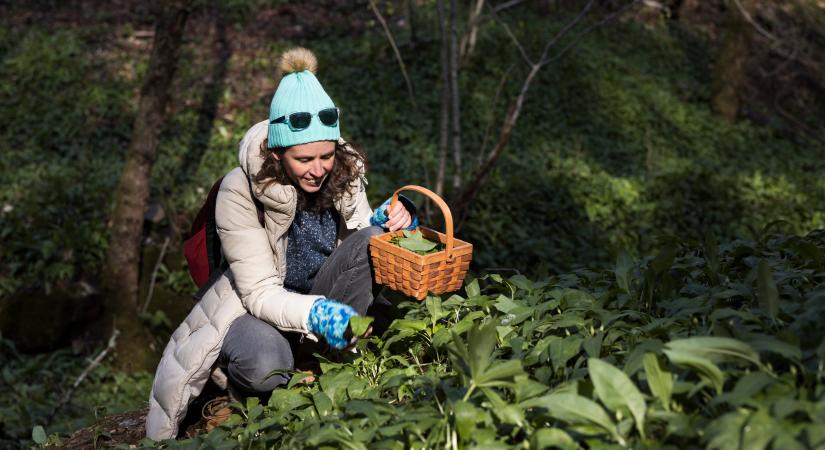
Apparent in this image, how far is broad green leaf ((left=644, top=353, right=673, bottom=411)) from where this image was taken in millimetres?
1798

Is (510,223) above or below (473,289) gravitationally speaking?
below

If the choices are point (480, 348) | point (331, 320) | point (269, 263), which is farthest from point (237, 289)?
point (480, 348)

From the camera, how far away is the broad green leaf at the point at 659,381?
1798 millimetres

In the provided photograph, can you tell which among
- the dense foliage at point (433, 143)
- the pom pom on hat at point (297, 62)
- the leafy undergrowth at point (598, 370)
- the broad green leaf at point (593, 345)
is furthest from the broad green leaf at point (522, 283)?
the dense foliage at point (433, 143)

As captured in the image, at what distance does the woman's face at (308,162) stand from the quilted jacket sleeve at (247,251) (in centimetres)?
21

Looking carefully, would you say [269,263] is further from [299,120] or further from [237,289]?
[299,120]

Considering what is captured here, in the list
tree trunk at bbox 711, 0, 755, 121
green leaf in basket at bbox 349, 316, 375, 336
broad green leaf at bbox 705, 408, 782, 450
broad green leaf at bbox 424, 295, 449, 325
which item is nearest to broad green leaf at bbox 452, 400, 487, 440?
broad green leaf at bbox 705, 408, 782, 450

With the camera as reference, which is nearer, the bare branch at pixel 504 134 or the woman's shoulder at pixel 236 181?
the woman's shoulder at pixel 236 181

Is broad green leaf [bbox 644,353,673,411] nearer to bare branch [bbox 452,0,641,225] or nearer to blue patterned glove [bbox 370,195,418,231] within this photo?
blue patterned glove [bbox 370,195,418,231]

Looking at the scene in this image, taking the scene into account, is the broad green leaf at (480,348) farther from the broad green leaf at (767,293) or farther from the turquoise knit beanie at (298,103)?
the turquoise knit beanie at (298,103)

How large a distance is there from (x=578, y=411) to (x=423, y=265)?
3.75ft

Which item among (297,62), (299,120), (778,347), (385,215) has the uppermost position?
(297,62)

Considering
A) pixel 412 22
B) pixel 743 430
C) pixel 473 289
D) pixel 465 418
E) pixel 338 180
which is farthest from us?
pixel 412 22

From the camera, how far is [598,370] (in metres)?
1.82
